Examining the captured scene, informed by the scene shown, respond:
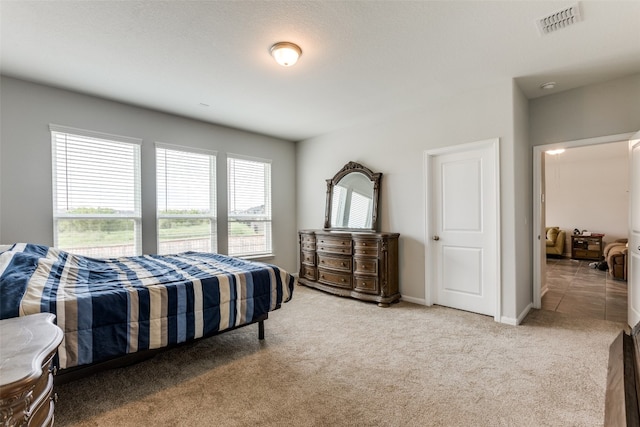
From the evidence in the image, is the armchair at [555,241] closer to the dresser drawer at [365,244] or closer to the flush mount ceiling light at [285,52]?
the dresser drawer at [365,244]

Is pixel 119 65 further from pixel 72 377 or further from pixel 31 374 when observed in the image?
pixel 31 374

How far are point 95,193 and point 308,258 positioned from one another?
3057mm

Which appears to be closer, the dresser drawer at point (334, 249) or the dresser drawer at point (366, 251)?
the dresser drawer at point (366, 251)

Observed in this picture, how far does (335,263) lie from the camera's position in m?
4.45

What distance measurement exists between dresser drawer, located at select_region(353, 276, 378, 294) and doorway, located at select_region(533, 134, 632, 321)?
205cm

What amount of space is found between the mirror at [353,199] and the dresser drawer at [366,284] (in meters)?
0.77

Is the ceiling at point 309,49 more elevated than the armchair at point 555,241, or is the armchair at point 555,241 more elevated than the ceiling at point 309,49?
the ceiling at point 309,49

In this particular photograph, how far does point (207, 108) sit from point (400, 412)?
3995mm

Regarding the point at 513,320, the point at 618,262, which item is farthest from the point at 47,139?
the point at 618,262

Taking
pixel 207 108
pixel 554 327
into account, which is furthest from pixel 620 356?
pixel 207 108

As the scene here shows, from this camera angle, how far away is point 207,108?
3.97 meters

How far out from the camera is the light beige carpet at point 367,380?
177 centimetres

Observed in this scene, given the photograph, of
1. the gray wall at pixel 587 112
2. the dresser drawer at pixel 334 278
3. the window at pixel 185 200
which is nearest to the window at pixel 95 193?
the window at pixel 185 200

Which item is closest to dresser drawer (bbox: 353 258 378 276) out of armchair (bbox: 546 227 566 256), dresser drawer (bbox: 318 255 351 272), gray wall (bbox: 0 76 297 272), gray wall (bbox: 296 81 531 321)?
dresser drawer (bbox: 318 255 351 272)
